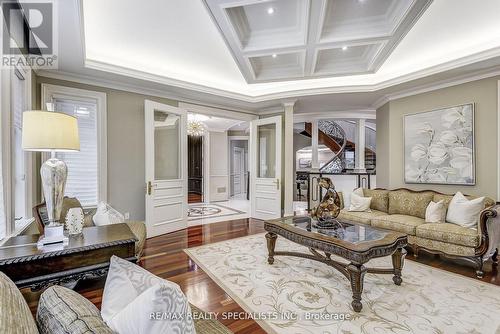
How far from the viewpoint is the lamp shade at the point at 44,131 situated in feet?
5.01

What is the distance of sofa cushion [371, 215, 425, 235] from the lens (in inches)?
127

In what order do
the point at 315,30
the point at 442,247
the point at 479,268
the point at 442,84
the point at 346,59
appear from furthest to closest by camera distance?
1. the point at 442,84
2. the point at 346,59
3. the point at 442,247
4. the point at 315,30
5. the point at 479,268

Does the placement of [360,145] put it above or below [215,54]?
below

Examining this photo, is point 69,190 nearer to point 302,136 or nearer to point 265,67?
point 265,67

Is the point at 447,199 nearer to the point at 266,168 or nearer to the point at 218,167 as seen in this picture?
the point at 266,168

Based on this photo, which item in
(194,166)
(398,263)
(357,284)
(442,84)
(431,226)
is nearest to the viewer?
(357,284)

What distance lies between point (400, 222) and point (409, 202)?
2.09 feet

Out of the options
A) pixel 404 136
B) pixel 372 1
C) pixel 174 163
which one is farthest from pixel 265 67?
pixel 404 136

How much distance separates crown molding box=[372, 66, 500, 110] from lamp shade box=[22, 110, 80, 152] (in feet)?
A: 15.9

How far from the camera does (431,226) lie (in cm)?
306

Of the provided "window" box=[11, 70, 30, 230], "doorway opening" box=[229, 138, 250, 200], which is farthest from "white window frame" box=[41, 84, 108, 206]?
"doorway opening" box=[229, 138, 250, 200]

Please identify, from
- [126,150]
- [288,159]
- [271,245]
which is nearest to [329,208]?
[271,245]

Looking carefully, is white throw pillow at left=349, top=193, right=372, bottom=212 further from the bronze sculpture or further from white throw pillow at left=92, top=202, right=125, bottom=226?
white throw pillow at left=92, top=202, right=125, bottom=226

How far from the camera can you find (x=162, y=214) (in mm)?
4207
